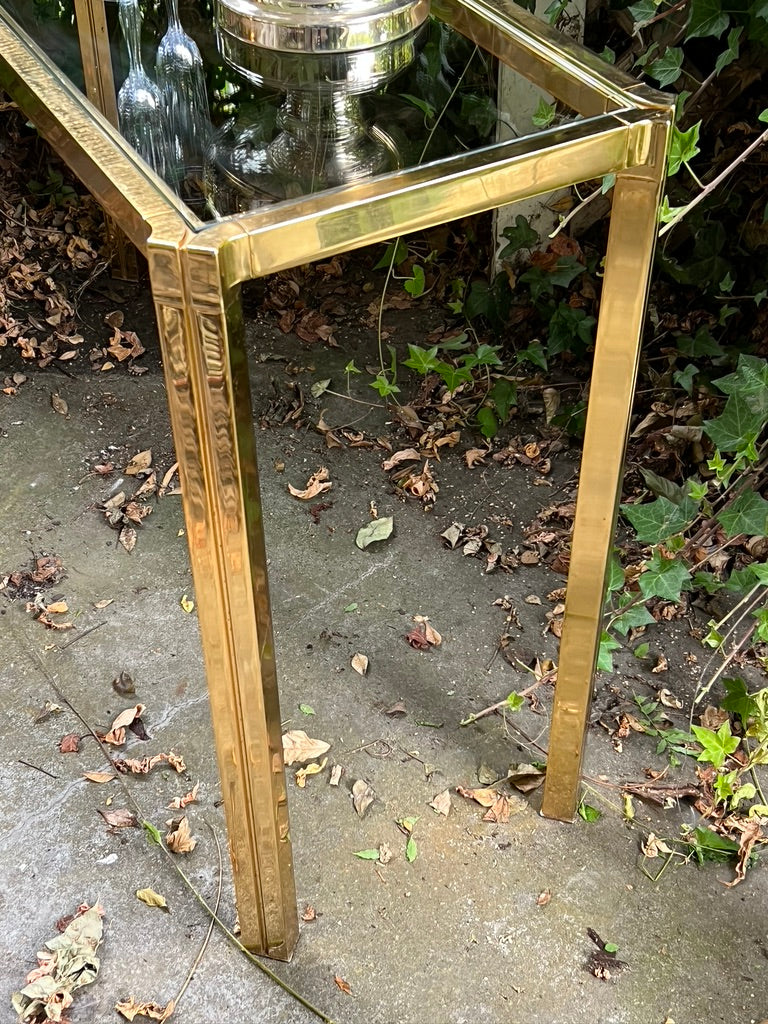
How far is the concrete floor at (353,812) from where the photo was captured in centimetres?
133

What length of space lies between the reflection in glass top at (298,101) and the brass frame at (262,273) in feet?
0.12

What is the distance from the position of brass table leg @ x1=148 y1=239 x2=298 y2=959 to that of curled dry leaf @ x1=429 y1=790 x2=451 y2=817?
0.93 ft

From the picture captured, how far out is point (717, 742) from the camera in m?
1.49

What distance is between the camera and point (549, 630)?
5.87ft

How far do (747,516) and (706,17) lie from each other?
72 cm

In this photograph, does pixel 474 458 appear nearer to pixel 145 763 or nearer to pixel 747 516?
pixel 747 516

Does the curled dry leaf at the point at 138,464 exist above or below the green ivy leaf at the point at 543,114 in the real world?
below

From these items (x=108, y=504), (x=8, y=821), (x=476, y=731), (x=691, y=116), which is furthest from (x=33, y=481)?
(x=691, y=116)

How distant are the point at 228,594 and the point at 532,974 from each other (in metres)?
0.66

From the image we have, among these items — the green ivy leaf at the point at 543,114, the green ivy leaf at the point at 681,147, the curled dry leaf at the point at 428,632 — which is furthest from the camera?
the curled dry leaf at the point at 428,632

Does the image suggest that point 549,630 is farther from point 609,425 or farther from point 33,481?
point 33,481

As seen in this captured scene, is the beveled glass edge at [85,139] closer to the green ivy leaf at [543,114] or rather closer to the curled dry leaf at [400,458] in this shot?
the green ivy leaf at [543,114]

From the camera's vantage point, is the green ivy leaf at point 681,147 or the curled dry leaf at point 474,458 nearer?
the green ivy leaf at point 681,147

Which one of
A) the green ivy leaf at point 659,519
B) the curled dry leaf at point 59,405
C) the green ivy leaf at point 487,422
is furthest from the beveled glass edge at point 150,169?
the curled dry leaf at point 59,405
